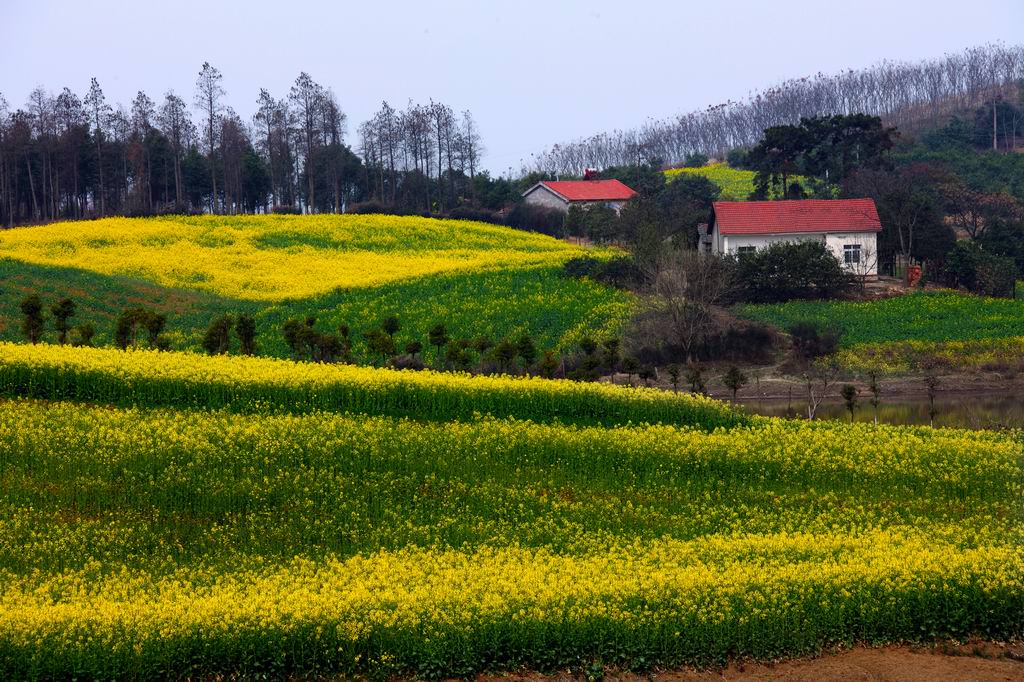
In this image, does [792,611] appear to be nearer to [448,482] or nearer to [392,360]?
[448,482]

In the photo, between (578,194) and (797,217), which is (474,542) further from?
(578,194)

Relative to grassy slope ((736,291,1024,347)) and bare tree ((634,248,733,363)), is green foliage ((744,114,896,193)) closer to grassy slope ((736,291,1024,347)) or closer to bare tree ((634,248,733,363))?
grassy slope ((736,291,1024,347))

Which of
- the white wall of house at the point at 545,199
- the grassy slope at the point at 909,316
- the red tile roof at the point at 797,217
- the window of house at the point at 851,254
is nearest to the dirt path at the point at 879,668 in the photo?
the grassy slope at the point at 909,316

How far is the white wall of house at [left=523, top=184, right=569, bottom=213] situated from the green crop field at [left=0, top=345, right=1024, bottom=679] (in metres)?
68.4

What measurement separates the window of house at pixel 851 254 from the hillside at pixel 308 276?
15.6m

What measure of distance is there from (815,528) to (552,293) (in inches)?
1474

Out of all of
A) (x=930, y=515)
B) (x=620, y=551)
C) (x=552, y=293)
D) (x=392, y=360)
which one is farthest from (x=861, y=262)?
(x=620, y=551)

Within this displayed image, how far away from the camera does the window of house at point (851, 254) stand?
64.8 m

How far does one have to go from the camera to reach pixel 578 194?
320 ft

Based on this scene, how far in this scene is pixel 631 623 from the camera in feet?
53.8

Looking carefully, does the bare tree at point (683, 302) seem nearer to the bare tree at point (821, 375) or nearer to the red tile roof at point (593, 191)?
the bare tree at point (821, 375)

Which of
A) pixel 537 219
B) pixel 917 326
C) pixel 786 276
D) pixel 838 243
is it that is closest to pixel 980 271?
pixel 838 243

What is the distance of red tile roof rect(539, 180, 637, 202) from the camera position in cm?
9625

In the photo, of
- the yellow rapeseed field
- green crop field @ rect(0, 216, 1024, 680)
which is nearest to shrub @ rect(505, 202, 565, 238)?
the yellow rapeseed field
